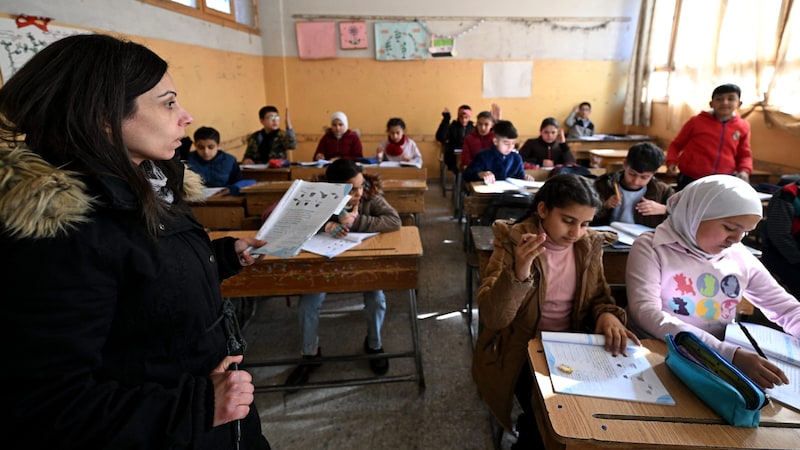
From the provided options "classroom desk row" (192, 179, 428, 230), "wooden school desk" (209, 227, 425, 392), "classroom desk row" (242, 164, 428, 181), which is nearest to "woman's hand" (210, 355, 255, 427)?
"wooden school desk" (209, 227, 425, 392)

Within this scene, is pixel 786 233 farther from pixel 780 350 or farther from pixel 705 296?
pixel 780 350

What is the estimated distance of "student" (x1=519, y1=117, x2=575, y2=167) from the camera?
4543 mm

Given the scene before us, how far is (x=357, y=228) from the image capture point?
2.15 meters

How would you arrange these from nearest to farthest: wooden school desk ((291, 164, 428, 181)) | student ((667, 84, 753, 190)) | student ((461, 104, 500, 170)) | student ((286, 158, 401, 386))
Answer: student ((286, 158, 401, 386)), student ((667, 84, 753, 190)), wooden school desk ((291, 164, 428, 181)), student ((461, 104, 500, 170))

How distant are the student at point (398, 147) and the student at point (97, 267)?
4465 millimetres

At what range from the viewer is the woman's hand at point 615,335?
1.12 m

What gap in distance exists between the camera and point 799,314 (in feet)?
4.26

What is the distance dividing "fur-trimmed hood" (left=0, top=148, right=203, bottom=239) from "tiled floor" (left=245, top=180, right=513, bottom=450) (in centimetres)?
152

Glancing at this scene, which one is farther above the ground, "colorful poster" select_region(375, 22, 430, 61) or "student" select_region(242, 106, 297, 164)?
"colorful poster" select_region(375, 22, 430, 61)

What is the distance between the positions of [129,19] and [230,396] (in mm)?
4061

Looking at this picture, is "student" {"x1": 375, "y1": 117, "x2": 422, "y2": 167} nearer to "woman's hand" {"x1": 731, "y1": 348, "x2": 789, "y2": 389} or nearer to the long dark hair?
"woman's hand" {"x1": 731, "y1": 348, "x2": 789, "y2": 389}

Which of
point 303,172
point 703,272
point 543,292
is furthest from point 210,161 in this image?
point 703,272

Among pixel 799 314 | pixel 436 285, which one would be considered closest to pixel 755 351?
pixel 799 314

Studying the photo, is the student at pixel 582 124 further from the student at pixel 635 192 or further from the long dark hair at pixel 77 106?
the long dark hair at pixel 77 106
